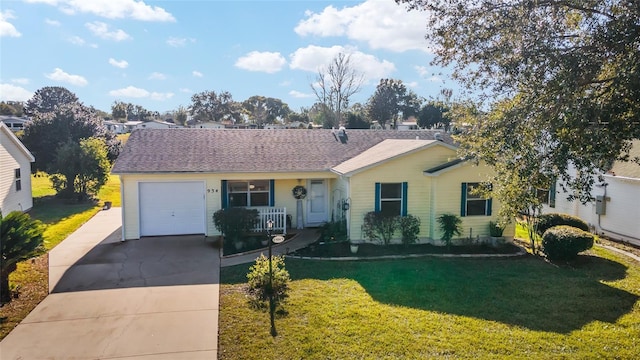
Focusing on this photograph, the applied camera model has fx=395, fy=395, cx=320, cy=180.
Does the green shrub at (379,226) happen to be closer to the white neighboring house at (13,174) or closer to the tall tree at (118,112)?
the white neighboring house at (13,174)

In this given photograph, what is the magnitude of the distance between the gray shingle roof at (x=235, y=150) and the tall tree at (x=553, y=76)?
779cm

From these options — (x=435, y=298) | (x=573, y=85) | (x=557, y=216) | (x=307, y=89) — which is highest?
(x=307, y=89)

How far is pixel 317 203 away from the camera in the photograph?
1614cm

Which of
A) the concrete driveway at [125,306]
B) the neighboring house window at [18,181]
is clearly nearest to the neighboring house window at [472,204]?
the concrete driveway at [125,306]

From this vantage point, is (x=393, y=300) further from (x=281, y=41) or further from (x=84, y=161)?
(x=84, y=161)

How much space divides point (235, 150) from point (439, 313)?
35.2ft

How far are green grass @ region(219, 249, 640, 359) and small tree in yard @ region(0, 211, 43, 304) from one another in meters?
4.18

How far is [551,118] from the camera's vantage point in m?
7.20

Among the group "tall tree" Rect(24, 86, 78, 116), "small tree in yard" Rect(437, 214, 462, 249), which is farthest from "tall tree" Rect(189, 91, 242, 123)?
"small tree in yard" Rect(437, 214, 462, 249)

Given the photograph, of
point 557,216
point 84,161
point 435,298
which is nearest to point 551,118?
point 435,298

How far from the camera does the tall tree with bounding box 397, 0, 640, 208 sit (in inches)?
268

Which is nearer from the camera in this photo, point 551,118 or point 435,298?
point 551,118

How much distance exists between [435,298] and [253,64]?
1329 inches

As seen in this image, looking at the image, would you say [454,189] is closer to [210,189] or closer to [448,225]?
[448,225]
